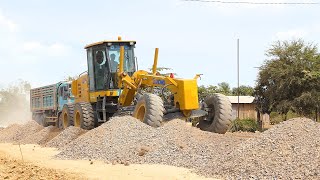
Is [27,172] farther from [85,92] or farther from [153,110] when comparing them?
[85,92]

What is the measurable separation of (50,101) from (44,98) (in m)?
1.34

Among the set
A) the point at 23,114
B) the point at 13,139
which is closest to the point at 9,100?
the point at 23,114

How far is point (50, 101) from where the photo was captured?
2948 centimetres

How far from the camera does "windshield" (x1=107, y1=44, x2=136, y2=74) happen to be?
1969cm

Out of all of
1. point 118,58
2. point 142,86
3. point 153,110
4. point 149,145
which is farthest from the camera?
point 118,58

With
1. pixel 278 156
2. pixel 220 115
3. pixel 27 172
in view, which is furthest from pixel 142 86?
pixel 278 156

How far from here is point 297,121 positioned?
42.9 ft


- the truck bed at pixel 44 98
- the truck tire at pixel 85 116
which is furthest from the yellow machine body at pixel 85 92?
the truck bed at pixel 44 98

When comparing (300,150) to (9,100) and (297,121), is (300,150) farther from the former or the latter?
(9,100)

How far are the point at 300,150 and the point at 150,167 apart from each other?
357 cm

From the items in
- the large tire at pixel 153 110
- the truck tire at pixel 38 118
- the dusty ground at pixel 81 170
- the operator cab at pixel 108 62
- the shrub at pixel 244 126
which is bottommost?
the shrub at pixel 244 126

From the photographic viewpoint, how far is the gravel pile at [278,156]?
1002 cm

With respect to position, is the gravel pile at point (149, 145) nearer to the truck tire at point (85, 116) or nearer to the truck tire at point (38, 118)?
the truck tire at point (85, 116)

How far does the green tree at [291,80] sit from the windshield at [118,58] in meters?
20.0
